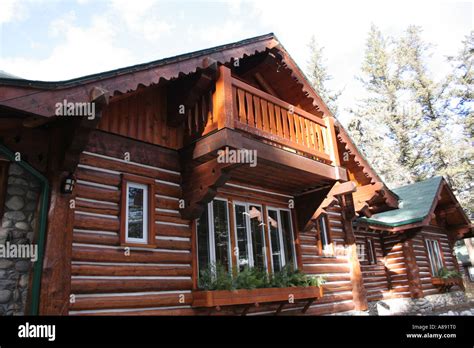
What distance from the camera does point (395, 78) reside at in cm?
3597

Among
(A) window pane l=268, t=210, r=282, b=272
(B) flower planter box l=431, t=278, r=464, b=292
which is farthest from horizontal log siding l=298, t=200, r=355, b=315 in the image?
(B) flower planter box l=431, t=278, r=464, b=292

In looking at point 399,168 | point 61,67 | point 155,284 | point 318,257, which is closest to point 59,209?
point 155,284

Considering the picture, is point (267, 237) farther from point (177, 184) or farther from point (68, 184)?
point (68, 184)

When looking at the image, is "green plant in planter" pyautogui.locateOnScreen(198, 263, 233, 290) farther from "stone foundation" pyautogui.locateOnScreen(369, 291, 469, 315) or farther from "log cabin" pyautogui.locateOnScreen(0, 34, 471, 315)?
"stone foundation" pyautogui.locateOnScreen(369, 291, 469, 315)

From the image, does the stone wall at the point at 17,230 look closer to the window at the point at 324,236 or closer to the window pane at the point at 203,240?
the window pane at the point at 203,240

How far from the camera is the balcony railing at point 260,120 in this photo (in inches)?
315

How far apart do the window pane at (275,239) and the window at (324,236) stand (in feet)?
6.61

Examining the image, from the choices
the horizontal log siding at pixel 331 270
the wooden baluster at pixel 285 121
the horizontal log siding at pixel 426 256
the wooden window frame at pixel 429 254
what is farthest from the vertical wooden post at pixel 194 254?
the wooden window frame at pixel 429 254

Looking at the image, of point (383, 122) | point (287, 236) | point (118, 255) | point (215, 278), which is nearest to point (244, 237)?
point (215, 278)

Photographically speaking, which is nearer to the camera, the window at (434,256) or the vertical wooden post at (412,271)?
the vertical wooden post at (412,271)

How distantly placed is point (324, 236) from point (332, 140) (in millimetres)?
3527

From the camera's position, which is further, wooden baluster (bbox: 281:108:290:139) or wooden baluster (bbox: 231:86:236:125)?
wooden baluster (bbox: 281:108:290:139)

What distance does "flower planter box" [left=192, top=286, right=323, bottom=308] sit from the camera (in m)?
7.68

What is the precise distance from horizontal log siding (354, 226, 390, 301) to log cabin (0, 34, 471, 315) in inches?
126
